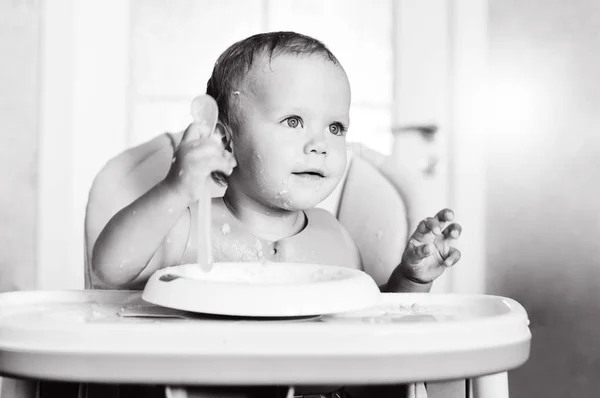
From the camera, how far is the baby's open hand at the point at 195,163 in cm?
70

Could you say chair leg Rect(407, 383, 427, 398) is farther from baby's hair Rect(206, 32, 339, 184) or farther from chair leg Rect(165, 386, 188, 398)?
baby's hair Rect(206, 32, 339, 184)

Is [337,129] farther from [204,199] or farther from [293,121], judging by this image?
[204,199]

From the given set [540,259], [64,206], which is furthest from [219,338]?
[540,259]

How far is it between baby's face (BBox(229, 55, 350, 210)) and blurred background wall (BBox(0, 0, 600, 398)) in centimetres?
58

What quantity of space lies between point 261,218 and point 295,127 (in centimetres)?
16

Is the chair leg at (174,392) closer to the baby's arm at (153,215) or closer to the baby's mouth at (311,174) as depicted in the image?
the baby's arm at (153,215)

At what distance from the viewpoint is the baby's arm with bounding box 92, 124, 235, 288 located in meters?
0.71

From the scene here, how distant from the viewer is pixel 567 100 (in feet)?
4.99

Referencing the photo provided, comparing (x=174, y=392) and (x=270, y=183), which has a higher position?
(x=270, y=183)

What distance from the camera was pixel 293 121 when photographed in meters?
0.88

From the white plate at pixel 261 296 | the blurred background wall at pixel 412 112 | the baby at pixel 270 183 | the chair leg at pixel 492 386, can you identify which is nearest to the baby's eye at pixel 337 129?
the baby at pixel 270 183

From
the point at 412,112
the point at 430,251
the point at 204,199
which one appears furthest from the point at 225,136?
the point at 412,112

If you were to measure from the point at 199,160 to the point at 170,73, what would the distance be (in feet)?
2.70

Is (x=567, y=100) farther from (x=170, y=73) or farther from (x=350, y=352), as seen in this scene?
(x=350, y=352)
